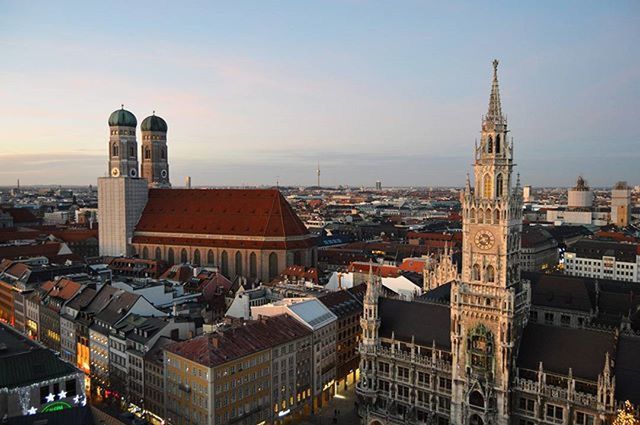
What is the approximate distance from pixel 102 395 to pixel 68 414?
37.9 metres

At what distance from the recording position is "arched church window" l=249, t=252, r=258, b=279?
448ft

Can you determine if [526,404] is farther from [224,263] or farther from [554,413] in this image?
[224,263]

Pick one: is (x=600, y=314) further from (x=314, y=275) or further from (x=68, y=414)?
(x=68, y=414)

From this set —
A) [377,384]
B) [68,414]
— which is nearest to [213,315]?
[377,384]

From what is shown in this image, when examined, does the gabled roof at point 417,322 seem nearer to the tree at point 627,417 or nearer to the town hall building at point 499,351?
the town hall building at point 499,351

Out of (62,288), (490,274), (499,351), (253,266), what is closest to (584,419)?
(499,351)

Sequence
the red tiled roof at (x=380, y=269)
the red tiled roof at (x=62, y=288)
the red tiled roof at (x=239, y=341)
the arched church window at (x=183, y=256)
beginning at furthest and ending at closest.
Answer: the arched church window at (x=183, y=256)
the red tiled roof at (x=380, y=269)
the red tiled roof at (x=62, y=288)
the red tiled roof at (x=239, y=341)

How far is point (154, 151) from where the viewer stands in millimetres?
171250

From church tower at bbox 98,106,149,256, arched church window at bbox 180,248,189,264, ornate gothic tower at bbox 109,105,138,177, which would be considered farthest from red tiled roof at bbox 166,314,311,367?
ornate gothic tower at bbox 109,105,138,177

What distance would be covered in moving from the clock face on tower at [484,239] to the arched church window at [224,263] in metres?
89.5

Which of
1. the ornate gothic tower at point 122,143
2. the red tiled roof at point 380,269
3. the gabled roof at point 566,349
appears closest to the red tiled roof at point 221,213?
the ornate gothic tower at point 122,143

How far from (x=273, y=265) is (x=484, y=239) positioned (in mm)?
81149

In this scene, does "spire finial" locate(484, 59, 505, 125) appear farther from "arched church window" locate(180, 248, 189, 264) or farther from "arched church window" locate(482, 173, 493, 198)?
"arched church window" locate(180, 248, 189, 264)

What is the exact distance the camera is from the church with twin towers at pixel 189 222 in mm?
136625
